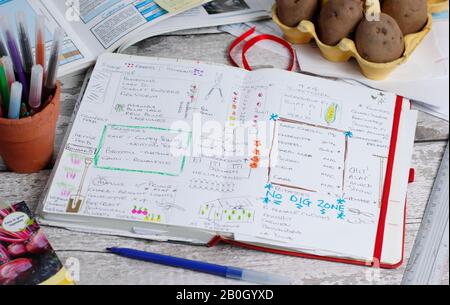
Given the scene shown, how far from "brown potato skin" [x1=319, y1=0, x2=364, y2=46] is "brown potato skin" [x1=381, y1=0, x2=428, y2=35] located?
4 centimetres

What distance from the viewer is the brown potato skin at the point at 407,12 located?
2.44 ft

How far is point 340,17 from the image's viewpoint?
28.7 inches

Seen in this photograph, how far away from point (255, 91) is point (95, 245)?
255 mm

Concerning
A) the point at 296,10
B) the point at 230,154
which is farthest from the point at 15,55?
the point at 296,10

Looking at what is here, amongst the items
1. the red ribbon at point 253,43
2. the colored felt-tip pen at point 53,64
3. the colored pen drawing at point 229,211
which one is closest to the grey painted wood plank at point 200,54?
the red ribbon at point 253,43

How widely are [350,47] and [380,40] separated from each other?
0.04 metres

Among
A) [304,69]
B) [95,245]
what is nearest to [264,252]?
[95,245]

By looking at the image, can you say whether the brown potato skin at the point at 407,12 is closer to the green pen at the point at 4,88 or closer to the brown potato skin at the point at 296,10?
the brown potato skin at the point at 296,10

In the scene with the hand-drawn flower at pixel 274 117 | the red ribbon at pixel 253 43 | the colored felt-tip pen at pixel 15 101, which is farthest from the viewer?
the red ribbon at pixel 253 43

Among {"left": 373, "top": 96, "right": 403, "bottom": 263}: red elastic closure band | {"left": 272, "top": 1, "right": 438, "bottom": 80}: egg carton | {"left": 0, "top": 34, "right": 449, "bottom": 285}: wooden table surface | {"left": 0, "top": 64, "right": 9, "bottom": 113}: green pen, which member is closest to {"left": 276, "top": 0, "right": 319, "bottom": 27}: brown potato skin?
{"left": 272, "top": 1, "right": 438, "bottom": 80}: egg carton

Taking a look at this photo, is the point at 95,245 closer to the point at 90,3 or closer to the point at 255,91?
the point at 255,91

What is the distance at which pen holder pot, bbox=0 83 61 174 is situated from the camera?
1.92 ft

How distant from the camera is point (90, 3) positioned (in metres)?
0.81

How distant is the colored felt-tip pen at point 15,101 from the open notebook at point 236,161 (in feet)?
0.24
